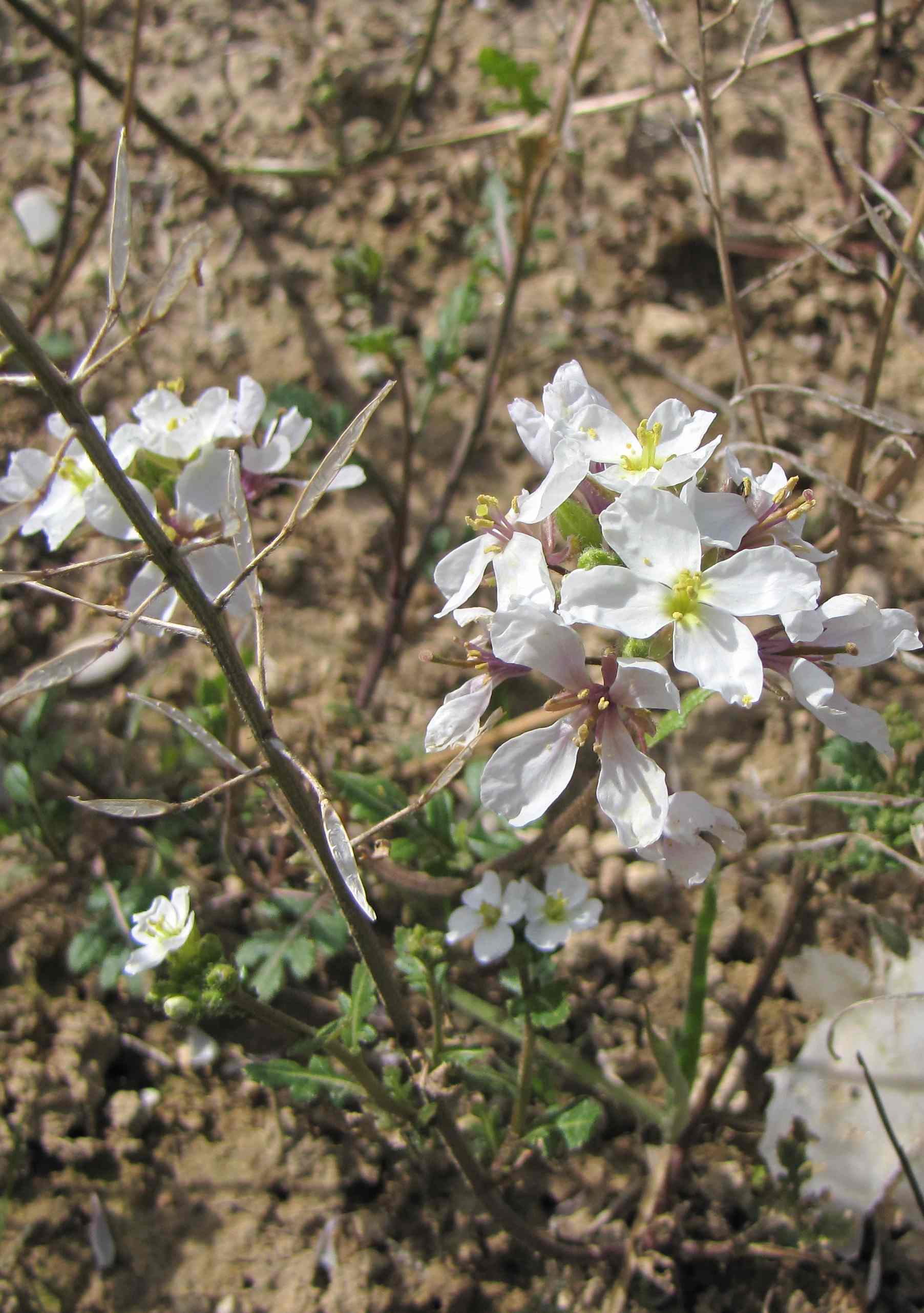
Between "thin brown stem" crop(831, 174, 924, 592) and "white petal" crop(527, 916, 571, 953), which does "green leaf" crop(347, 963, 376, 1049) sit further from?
"thin brown stem" crop(831, 174, 924, 592)

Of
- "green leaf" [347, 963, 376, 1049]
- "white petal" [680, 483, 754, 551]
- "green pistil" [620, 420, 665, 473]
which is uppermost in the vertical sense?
"green pistil" [620, 420, 665, 473]

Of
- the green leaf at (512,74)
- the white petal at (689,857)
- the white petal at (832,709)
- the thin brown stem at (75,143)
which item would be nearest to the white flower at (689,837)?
the white petal at (689,857)

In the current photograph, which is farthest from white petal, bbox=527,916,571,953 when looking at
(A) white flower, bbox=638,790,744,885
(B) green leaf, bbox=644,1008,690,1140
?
(A) white flower, bbox=638,790,744,885

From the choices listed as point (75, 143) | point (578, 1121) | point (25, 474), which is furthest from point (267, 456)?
point (75, 143)

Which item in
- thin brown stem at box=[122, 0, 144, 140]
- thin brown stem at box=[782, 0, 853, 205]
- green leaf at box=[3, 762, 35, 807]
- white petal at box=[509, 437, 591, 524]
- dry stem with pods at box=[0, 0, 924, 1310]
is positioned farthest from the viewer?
thin brown stem at box=[782, 0, 853, 205]

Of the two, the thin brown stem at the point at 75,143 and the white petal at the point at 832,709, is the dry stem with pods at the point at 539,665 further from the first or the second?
the thin brown stem at the point at 75,143

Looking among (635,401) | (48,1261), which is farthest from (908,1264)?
(635,401)

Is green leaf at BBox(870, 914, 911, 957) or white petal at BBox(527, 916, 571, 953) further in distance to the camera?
green leaf at BBox(870, 914, 911, 957)
